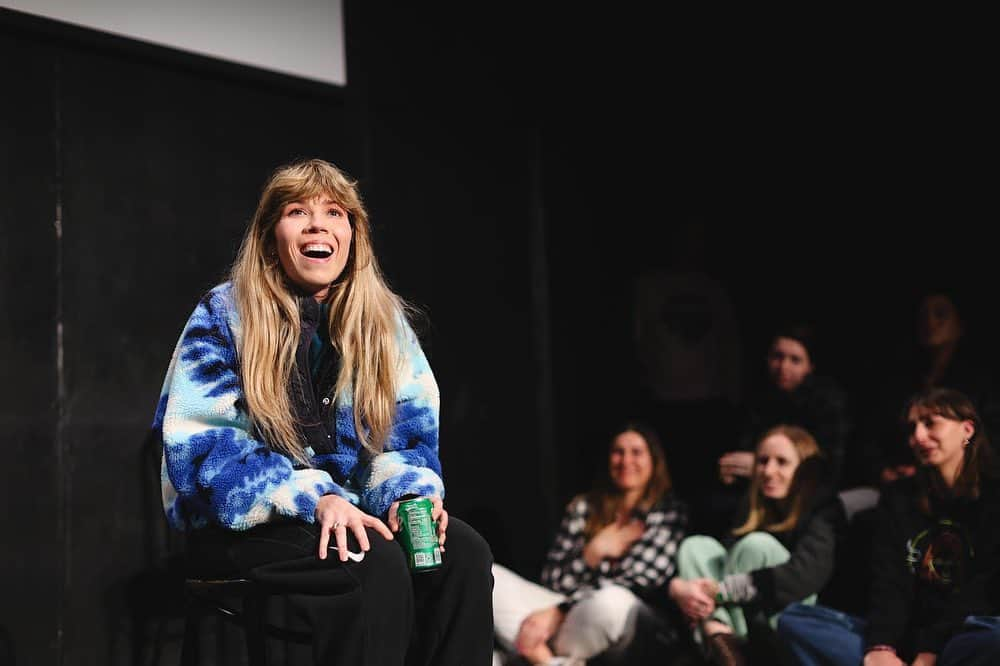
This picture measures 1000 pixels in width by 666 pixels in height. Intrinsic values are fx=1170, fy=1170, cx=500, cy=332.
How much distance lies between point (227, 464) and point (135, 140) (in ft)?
5.19

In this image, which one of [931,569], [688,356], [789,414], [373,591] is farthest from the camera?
[688,356]

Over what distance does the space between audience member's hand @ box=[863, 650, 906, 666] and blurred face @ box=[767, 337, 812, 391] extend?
3.85 feet

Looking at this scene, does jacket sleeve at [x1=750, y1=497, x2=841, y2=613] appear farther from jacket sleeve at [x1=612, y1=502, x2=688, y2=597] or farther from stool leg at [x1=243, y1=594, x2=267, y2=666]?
stool leg at [x1=243, y1=594, x2=267, y2=666]

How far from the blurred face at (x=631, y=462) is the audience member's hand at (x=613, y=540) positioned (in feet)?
0.41

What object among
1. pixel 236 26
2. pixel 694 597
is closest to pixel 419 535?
pixel 694 597

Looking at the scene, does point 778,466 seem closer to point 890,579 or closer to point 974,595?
point 890,579

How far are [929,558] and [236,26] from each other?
98.9 inches

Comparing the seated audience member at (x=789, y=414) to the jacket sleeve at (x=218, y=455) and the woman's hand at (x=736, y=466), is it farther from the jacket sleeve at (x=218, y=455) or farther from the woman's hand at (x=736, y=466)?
the jacket sleeve at (x=218, y=455)

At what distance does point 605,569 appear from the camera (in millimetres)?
3725

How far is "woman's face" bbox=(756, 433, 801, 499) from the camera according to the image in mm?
3531

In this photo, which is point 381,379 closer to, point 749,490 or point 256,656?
point 256,656

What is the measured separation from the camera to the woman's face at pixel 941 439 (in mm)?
2979

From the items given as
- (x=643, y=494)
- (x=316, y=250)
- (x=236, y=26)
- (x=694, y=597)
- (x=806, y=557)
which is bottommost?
(x=694, y=597)

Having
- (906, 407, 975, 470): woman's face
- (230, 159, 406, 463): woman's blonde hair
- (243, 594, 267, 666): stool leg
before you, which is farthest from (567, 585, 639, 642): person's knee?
(243, 594, 267, 666): stool leg
